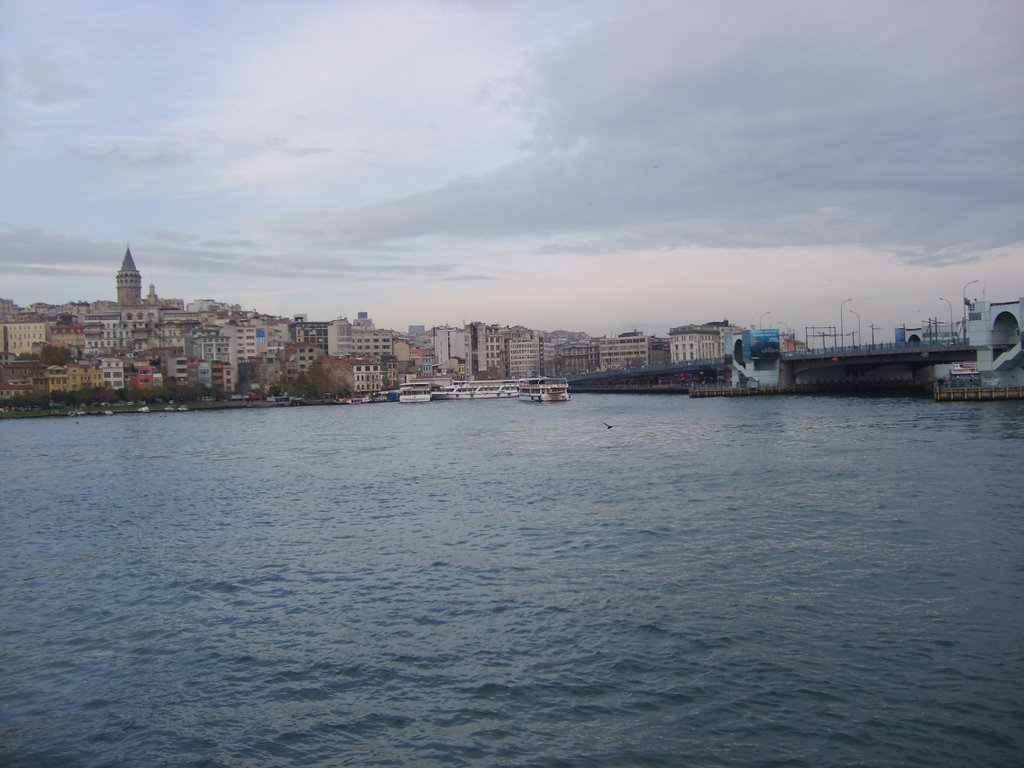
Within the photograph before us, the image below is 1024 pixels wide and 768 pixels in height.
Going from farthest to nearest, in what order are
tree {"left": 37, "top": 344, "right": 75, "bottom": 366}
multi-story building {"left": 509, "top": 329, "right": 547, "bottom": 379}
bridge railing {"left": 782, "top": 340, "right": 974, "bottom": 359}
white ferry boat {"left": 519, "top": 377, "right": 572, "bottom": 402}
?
1. multi-story building {"left": 509, "top": 329, "right": 547, "bottom": 379}
2. tree {"left": 37, "top": 344, "right": 75, "bottom": 366}
3. white ferry boat {"left": 519, "top": 377, "right": 572, "bottom": 402}
4. bridge railing {"left": 782, "top": 340, "right": 974, "bottom": 359}

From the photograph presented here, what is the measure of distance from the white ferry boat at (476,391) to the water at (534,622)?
242ft

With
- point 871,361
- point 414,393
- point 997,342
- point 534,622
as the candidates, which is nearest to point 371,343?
point 414,393

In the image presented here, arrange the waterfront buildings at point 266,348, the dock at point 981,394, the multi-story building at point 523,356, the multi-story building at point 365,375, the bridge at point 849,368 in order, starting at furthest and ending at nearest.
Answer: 1. the multi-story building at point 523,356
2. the multi-story building at point 365,375
3. the waterfront buildings at point 266,348
4. the bridge at point 849,368
5. the dock at point 981,394

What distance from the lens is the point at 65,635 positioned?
37.0 feet

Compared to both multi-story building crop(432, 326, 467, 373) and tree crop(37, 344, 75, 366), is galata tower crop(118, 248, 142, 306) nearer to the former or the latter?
tree crop(37, 344, 75, 366)

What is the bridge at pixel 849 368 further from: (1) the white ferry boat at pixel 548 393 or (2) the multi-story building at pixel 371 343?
(2) the multi-story building at pixel 371 343

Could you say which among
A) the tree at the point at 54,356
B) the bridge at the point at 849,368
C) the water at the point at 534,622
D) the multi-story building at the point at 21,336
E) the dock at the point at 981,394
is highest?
the multi-story building at the point at 21,336

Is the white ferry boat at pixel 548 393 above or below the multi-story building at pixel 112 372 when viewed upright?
below

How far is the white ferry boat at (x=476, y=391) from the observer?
97625 mm

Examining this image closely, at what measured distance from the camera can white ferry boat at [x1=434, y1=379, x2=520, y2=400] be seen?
320ft

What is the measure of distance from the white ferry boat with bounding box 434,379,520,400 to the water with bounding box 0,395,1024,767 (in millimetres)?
73784

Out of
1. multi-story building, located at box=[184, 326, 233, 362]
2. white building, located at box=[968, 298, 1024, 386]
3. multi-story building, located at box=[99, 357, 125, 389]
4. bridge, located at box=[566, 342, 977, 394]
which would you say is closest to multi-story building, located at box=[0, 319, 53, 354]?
multi-story building, located at box=[184, 326, 233, 362]

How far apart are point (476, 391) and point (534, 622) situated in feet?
292

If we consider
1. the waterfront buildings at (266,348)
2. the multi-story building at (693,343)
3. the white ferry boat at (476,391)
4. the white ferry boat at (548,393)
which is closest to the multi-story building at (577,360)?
the waterfront buildings at (266,348)
